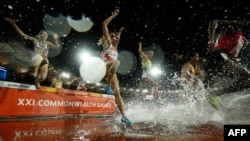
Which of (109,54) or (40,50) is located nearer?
(109,54)

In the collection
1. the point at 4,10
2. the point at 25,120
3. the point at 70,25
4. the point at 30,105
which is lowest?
the point at 25,120

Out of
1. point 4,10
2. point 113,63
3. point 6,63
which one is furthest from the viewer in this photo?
point 4,10

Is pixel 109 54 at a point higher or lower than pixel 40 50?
lower

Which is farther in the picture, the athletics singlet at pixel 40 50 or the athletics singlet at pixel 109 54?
the athletics singlet at pixel 40 50

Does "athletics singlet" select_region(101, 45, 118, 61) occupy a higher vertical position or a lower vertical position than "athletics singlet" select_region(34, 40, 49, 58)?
lower

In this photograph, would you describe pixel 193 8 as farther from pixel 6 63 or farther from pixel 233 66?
pixel 6 63

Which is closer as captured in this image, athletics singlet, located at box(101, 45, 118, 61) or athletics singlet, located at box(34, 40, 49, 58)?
athletics singlet, located at box(101, 45, 118, 61)

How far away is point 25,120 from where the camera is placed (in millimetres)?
6098

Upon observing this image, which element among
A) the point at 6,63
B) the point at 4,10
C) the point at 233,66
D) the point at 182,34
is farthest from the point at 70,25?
the point at 233,66

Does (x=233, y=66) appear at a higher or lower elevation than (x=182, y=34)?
lower

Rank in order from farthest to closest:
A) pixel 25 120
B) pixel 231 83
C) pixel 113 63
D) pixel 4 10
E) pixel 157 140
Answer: pixel 4 10
pixel 231 83
pixel 113 63
pixel 25 120
pixel 157 140

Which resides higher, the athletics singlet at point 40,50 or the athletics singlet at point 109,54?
the athletics singlet at point 40,50

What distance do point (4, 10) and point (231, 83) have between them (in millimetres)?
15918

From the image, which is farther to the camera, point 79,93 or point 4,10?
point 4,10
